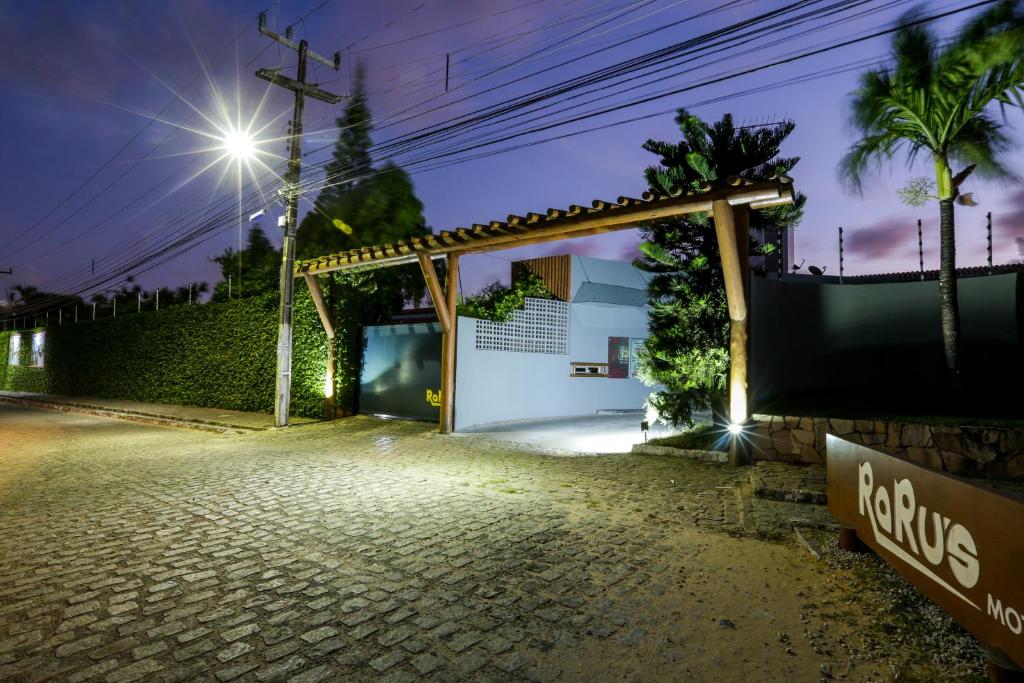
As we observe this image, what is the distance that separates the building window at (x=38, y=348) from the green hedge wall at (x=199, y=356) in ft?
9.63

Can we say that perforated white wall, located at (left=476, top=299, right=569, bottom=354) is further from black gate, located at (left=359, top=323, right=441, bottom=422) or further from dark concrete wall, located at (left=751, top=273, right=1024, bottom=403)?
dark concrete wall, located at (left=751, top=273, right=1024, bottom=403)

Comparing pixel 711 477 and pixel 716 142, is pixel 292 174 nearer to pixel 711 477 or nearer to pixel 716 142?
pixel 716 142

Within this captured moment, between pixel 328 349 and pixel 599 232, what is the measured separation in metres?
7.48

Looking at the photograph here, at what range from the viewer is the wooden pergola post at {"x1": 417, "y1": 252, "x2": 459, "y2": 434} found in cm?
1073

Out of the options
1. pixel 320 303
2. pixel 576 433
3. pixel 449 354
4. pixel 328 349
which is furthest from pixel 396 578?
pixel 320 303

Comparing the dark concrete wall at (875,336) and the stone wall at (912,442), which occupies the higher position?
the dark concrete wall at (875,336)

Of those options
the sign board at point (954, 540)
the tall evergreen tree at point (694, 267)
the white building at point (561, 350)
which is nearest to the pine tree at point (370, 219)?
the white building at point (561, 350)

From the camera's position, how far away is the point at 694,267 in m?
9.72

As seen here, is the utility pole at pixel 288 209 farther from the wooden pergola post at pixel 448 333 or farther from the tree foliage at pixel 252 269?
the tree foliage at pixel 252 269

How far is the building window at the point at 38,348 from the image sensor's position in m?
25.5

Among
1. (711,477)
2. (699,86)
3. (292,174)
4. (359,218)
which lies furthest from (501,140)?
(359,218)

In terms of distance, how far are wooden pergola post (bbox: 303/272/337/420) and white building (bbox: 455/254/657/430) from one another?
11.9 ft

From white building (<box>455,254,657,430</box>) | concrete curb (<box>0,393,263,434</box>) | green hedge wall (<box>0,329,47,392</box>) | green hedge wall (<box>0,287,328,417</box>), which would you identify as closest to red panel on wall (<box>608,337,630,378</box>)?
white building (<box>455,254,657,430</box>)

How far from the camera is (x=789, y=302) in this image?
32.6 ft
